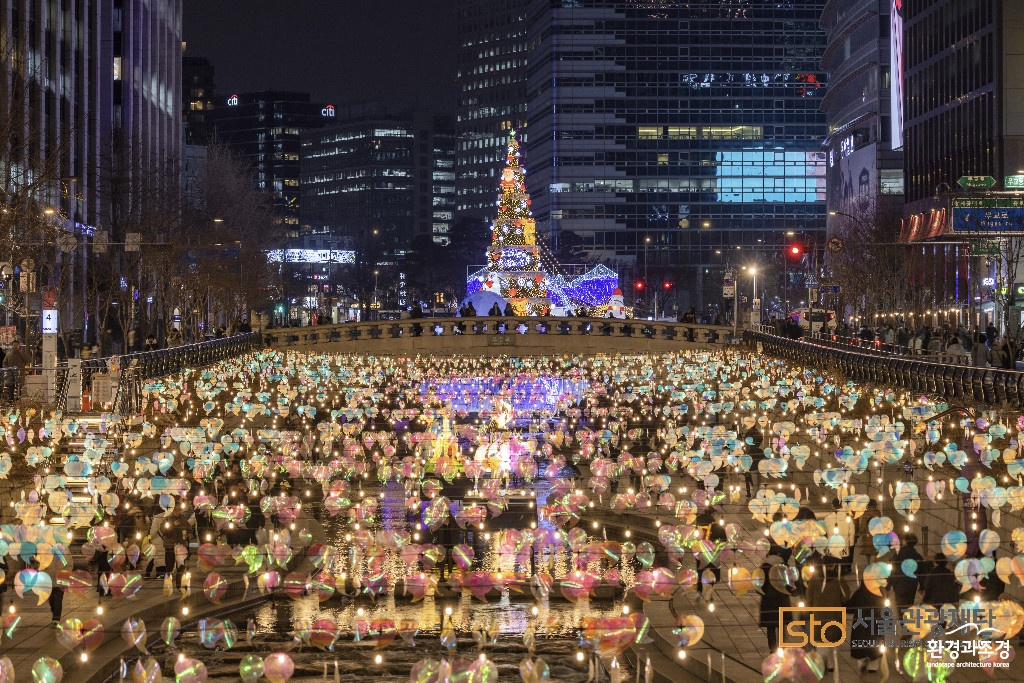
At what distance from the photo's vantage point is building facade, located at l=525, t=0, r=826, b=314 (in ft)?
513

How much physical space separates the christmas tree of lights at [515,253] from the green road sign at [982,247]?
44.3 m

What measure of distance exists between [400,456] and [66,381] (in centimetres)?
706

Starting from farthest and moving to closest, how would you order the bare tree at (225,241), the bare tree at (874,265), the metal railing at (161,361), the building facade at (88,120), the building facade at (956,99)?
the bare tree at (874,265)
the bare tree at (225,241)
the building facade at (956,99)
the building facade at (88,120)
the metal railing at (161,361)

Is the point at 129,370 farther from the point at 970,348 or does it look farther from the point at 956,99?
the point at 956,99

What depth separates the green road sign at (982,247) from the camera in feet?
139

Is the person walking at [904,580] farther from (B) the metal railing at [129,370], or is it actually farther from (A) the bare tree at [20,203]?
(A) the bare tree at [20,203]

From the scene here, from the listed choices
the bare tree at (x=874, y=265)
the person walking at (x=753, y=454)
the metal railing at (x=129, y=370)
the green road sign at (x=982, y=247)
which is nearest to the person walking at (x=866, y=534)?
the person walking at (x=753, y=454)

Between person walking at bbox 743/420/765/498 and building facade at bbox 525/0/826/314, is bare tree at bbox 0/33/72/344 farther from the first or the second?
building facade at bbox 525/0/826/314

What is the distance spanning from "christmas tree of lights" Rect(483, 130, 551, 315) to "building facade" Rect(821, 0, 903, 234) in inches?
884

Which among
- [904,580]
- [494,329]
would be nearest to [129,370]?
[904,580]

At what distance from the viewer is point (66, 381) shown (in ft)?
92.8

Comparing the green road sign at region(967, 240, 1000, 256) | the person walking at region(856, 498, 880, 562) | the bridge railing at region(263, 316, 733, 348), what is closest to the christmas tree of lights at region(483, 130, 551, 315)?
the bridge railing at region(263, 316, 733, 348)

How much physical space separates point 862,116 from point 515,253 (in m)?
40.2

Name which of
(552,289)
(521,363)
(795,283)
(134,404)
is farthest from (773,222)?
(134,404)
